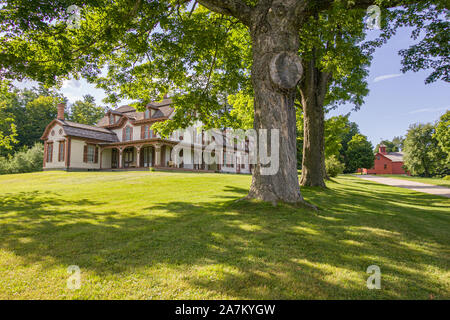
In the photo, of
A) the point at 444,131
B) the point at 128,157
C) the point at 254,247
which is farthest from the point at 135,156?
the point at 444,131

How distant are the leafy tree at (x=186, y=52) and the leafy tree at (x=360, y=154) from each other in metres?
48.6

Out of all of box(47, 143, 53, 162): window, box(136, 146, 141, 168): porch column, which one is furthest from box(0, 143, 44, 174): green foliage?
box(136, 146, 141, 168): porch column

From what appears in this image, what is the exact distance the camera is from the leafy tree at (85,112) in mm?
51819

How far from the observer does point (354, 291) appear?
2.48 m

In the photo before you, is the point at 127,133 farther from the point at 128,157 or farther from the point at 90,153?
the point at 90,153

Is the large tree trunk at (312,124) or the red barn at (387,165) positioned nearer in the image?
the large tree trunk at (312,124)

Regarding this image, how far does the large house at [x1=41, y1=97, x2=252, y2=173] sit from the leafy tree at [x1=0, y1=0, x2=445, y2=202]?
14570mm

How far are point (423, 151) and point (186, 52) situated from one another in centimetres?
5074

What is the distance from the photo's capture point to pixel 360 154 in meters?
55.1

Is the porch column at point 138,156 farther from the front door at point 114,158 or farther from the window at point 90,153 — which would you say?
the window at point 90,153

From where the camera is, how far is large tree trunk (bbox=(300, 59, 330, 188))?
12039mm

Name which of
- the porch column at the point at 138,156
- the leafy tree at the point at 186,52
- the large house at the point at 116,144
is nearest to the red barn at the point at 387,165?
the large house at the point at 116,144
